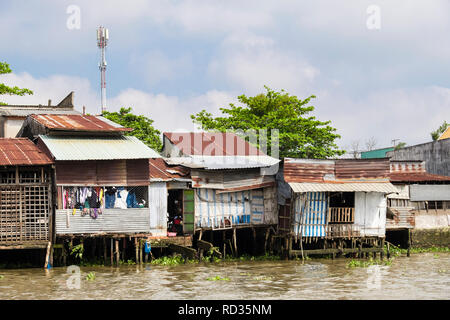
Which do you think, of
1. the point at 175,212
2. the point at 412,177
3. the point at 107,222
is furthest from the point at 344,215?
the point at 107,222

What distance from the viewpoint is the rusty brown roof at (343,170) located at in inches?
1008

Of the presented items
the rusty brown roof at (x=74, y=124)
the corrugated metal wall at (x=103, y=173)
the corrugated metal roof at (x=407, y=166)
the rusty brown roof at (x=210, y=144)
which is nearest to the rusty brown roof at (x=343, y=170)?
the rusty brown roof at (x=210, y=144)

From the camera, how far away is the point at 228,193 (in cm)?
2589

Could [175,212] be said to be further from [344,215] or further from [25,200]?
[344,215]

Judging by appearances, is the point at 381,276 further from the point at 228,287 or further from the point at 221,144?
the point at 221,144

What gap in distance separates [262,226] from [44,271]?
981cm

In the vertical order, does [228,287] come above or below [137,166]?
below

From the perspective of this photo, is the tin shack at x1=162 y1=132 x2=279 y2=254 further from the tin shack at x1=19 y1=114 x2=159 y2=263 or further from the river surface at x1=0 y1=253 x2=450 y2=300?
the tin shack at x1=19 y1=114 x2=159 y2=263

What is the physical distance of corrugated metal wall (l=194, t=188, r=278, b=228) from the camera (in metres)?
25.1

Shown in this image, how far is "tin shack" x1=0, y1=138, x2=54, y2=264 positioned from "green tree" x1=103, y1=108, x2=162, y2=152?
13530mm

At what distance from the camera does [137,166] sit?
22578 mm

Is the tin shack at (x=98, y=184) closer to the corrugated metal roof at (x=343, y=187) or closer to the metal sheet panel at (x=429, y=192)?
the corrugated metal roof at (x=343, y=187)

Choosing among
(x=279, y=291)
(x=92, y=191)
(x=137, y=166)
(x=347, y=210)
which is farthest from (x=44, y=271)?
(x=347, y=210)

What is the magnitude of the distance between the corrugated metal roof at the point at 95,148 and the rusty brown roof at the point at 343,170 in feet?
23.2
